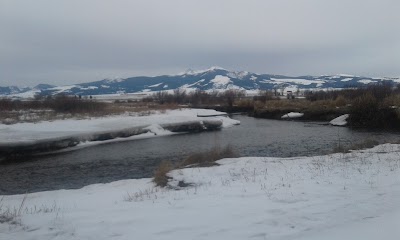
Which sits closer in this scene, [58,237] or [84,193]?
[58,237]

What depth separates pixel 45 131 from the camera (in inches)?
1075

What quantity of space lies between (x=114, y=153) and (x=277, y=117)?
34.8 meters

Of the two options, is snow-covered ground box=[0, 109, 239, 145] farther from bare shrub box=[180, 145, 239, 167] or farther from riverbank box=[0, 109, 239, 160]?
bare shrub box=[180, 145, 239, 167]

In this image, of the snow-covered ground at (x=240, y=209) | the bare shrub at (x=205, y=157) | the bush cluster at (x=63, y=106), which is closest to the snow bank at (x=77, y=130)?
the bare shrub at (x=205, y=157)

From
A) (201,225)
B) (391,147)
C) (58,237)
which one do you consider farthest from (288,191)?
(391,147)

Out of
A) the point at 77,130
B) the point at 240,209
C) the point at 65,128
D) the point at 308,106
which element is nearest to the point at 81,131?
the point at 77,130

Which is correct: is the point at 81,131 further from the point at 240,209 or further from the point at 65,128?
the point at 240,209

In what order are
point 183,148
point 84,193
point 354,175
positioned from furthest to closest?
1. point 183,148
2. point 84,193
3. point 354,175

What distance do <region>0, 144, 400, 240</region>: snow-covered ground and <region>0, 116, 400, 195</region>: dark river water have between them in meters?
4.25

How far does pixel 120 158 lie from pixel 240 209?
14.9m

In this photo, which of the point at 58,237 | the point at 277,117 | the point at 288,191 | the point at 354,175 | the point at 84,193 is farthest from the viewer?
the point at 277,117

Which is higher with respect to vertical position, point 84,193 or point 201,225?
point 201,225

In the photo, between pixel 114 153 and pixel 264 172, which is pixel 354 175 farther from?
pixel 114 153

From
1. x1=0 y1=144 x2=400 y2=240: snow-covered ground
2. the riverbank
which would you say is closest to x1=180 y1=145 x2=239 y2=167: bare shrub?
x1=0 y1=144 x2=400 y2=240: snow-covered ground
